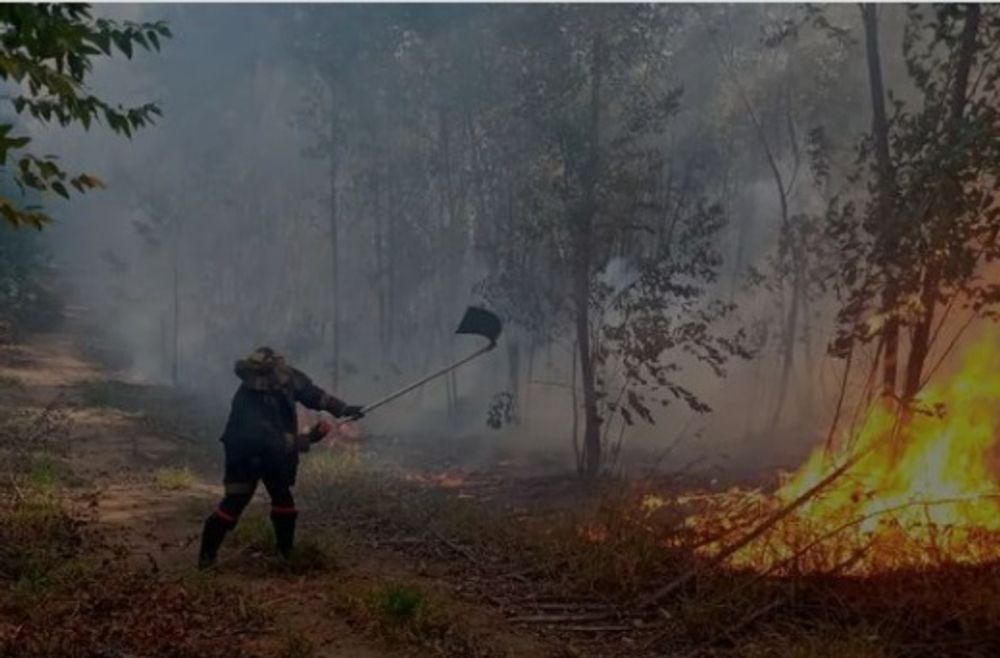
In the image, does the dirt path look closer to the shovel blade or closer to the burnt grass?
the burnt grass

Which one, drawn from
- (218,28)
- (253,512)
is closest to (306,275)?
(218,28)

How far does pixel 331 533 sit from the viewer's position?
965 centimetres

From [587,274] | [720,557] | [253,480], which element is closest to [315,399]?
[253,480]

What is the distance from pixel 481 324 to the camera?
9.13 meters

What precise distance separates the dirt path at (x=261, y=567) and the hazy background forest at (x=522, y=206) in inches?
263

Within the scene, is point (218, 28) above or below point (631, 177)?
above

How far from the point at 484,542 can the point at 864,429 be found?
169 inches

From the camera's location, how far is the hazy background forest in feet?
58.3

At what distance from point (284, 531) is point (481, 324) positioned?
9.76ft

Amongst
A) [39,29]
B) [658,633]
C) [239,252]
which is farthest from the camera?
[239,252]

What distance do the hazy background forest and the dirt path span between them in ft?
21.9

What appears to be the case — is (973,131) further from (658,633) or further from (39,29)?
(39,29)

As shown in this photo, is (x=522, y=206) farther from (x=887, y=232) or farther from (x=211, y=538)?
(x=211, y=538)

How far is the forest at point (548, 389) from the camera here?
243 inches
